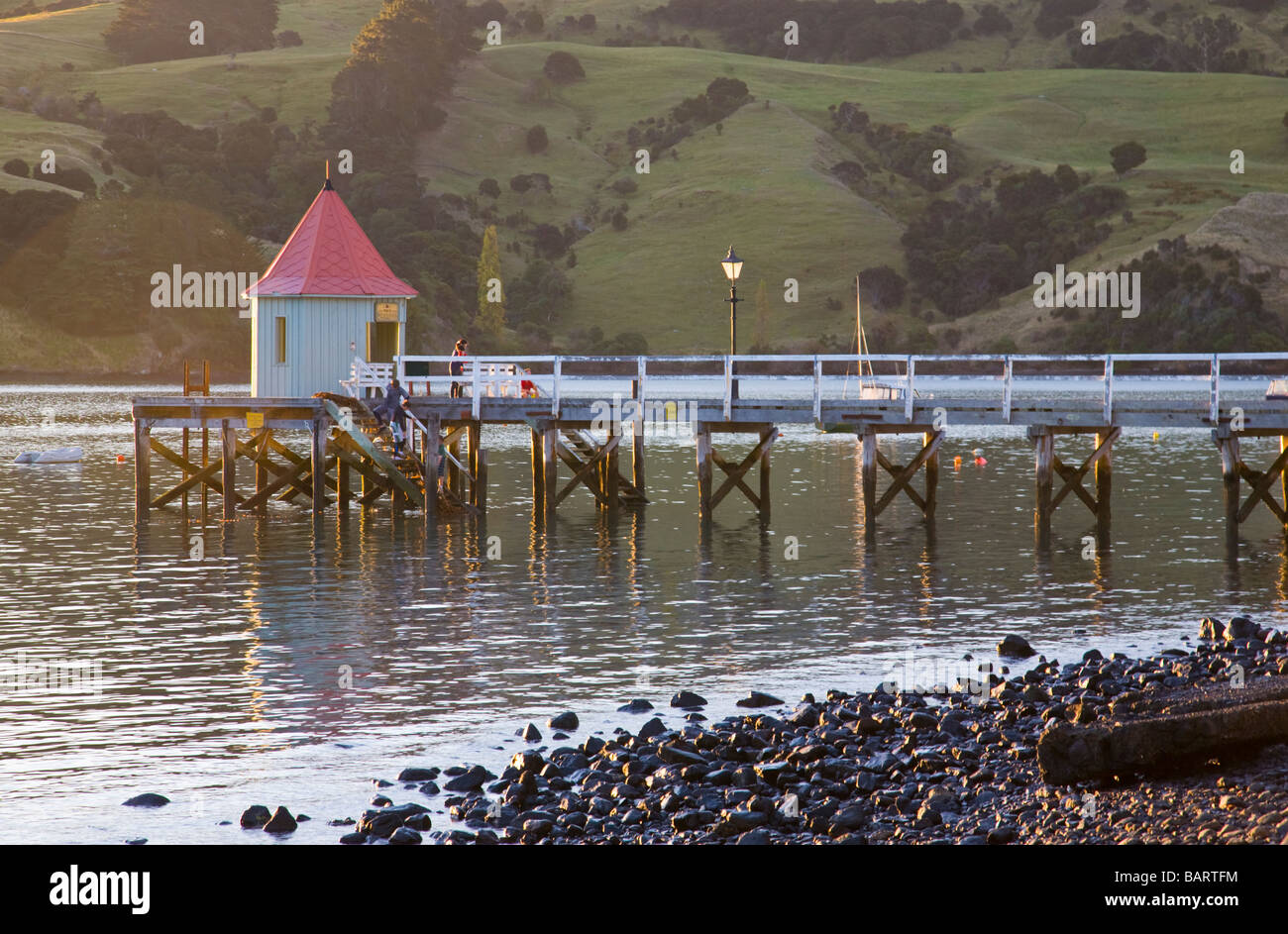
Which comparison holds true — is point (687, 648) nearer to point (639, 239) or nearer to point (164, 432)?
point (164, 432)

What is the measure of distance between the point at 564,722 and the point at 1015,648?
7.10m

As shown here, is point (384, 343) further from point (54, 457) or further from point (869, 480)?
point (54, 457)

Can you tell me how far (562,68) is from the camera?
17975cm

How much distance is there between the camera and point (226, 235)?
4884 inches

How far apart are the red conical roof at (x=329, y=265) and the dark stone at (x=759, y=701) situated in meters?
19.4

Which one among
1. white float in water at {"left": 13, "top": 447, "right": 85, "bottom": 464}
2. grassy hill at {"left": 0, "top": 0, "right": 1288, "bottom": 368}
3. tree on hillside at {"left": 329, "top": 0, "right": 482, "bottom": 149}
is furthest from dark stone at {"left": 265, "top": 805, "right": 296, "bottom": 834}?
tree on hillside at {"left": 329, "top": 0, "right": 482, "bottom": 149}

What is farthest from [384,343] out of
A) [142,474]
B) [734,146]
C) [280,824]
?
[734,146]

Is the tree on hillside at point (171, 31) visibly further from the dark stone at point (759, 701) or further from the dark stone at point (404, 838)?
the dark stone at point (404, 838)

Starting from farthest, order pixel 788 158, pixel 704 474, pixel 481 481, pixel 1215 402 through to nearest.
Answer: pixel 788 158 < pixel 481 481 < pixel 704 474 < pixel 1215 402

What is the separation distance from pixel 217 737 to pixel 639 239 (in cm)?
12365

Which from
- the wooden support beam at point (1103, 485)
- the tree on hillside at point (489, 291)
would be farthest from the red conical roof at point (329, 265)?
the tree on hillside at point (489, 291)

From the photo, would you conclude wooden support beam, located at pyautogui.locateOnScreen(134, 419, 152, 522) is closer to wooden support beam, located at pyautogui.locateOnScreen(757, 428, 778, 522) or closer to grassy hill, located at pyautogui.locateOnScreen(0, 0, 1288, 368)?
wooden support beam, located at pyautogui.locateOnScreen(757, 428, 778, 522)

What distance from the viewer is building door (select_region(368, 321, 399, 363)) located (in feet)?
117
